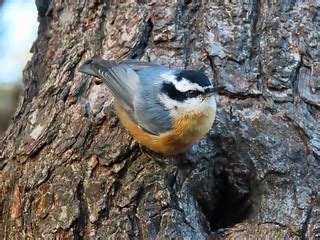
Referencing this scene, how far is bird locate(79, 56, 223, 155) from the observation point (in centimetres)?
250

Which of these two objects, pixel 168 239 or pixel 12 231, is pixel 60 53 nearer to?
pixel 12 231

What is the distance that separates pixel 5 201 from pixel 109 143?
0.51 metres

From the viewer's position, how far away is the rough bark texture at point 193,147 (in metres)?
2.43

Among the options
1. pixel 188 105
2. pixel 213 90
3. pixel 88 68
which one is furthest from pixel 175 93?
pixel 88 68

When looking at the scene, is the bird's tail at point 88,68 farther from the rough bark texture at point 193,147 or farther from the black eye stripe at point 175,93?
the black eye stripe at point 175,93

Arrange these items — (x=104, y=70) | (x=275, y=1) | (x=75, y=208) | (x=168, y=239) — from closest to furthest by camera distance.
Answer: (x=168, y=239) → (x=75, y=208) → (x=104, y=70) → (x=275, y=1)

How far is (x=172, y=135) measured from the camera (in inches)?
102

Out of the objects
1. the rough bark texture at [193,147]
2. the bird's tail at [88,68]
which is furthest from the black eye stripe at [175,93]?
the bird's tail at [88,68]

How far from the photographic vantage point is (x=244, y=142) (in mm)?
2521

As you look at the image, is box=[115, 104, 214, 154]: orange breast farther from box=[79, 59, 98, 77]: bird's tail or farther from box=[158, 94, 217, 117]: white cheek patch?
box=[79, 59, 98, 77]: bird's tail

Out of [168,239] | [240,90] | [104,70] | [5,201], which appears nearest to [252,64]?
[240,90]

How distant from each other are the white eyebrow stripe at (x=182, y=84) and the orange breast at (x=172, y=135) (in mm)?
113

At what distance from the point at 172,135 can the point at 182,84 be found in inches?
8.7

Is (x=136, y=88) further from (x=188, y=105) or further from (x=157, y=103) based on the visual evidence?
(x=188, y=105)
